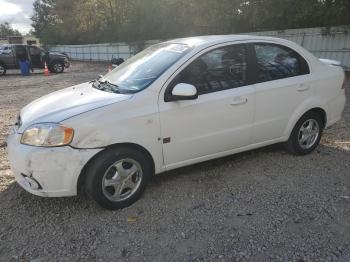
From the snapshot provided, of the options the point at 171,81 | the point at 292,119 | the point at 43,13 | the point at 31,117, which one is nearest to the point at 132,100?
the point at 171,81

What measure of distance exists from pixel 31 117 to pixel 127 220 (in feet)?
4.69

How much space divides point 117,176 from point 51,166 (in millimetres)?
646

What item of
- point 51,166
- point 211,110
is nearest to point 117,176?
point 51,166

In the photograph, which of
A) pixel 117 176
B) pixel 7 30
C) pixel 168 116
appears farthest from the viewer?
pixel 7 30

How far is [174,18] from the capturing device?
26.9m

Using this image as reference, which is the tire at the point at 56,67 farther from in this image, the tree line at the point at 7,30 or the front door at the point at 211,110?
the tree line at the point at 7,30

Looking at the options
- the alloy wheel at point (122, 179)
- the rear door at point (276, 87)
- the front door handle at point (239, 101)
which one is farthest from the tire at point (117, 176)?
the rear door at point (276, 87)

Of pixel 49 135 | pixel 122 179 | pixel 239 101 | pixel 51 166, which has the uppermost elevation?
pixel 239 101

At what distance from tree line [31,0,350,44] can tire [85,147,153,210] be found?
13.8 meters

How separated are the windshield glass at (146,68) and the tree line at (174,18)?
502 inches

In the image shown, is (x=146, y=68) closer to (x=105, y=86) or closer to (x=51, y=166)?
(x=105, y=86)

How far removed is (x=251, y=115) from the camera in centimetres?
413

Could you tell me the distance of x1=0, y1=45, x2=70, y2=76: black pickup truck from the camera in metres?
19.5

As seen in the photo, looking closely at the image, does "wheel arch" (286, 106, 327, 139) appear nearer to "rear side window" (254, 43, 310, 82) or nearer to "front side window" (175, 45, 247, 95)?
"rear side window" (254, 43, 310, 82)
